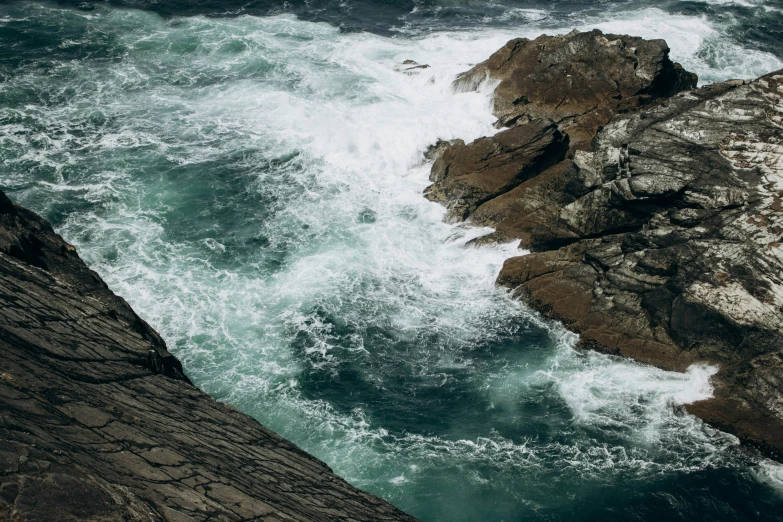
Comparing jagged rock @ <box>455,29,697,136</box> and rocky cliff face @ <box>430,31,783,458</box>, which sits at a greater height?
jagged rock @ <box>455,29,697,136</box>

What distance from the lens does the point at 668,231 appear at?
3138 centimetres

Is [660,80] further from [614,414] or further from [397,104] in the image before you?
[614,414]

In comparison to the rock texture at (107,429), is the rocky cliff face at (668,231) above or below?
below

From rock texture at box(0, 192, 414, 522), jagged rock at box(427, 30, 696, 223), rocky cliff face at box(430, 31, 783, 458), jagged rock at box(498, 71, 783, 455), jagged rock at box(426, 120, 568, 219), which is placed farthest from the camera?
jagged rock at box(427, 30, 696, 223)

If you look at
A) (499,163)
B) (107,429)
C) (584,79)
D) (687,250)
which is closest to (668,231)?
(687,250)

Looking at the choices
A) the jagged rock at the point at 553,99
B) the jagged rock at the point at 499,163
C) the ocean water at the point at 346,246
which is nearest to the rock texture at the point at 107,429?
the ocean water at the point at 346,246

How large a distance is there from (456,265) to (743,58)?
35358 mm

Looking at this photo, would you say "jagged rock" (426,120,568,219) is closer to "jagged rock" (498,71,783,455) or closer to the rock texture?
"jagged rock" (498,71,783,455)

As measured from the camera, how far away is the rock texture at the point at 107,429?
29.4 feet

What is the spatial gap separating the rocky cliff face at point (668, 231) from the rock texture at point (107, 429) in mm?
18180

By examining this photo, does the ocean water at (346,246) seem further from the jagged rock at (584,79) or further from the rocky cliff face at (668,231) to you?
the jagged rock at (584,79)

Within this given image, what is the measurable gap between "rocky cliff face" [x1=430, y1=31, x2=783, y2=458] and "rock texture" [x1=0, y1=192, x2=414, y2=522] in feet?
59.6

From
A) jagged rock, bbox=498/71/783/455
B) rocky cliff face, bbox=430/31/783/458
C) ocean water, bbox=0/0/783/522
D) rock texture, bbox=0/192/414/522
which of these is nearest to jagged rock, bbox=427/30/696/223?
rocky cliff face, bbox=430/31/783/458

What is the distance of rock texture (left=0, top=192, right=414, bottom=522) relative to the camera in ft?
29.4
